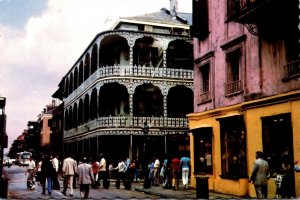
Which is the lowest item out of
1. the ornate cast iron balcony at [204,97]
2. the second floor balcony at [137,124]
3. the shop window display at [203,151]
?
the shop window display at [203,151]

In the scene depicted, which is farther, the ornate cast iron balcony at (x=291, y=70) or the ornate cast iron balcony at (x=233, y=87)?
the ornate cast iron balcony at (x=233, y=87)

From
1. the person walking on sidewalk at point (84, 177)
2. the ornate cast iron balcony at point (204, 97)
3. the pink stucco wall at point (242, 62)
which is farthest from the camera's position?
the ornate cast iron balcony at point (204, 97)

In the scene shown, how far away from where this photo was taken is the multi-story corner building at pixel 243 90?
14852 millimetres

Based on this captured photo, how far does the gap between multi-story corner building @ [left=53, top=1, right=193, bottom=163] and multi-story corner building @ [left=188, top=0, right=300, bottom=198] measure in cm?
959

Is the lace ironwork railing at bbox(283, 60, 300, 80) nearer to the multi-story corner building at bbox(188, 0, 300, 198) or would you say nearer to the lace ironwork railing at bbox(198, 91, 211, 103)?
the multi-story corner building at bbox(188, 0, 300, 198)

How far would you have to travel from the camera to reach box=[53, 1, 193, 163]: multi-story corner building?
1248 inches

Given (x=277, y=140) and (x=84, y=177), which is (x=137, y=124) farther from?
(x=277, y=140)

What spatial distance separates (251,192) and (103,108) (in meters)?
20.0

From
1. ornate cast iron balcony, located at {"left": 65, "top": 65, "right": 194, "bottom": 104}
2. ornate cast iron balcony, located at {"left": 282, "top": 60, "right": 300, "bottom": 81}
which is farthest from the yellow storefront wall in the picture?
ornate cast iron balcony, located at {"left": 65, "top": 65, "right": 194, "bottom": 104}

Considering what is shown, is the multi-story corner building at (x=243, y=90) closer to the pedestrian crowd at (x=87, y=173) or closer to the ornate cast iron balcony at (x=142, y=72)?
the pedestrian crowd at (x=87, y=173)

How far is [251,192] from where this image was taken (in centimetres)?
1681

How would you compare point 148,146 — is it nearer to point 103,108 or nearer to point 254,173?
point 103,108

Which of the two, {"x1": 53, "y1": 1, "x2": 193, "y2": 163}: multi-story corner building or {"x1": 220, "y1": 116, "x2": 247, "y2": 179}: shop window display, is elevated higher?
{"x1": 53, "y1": 1, "x2": 193, "y2": 163}: multi-story corner building

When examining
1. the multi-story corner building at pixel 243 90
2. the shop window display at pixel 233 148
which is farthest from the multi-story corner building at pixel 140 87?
the shop window display at pixel 233 148
